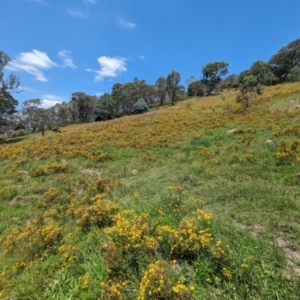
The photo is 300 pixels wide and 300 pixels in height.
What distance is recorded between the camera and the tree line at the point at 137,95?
40003mm

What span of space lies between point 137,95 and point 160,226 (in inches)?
2030

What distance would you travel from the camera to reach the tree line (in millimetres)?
40003

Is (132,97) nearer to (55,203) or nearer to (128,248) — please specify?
(55,203)

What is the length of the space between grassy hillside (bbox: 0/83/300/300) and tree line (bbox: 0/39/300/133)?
1199 inches

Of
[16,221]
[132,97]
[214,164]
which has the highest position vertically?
[132,97]

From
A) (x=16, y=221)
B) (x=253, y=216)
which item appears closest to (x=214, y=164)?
(x=253, y=216)

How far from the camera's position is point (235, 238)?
4.59m

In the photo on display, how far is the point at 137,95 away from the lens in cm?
5397

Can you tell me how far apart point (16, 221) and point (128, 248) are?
461 cm

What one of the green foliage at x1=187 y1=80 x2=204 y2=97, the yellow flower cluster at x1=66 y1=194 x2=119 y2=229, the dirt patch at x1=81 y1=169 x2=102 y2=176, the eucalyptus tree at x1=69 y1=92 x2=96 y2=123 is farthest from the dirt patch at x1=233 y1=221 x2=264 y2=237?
the eucalyptus tree at x1=69 y1=92 x2=96 y2=123

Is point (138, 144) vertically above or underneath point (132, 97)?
underneath

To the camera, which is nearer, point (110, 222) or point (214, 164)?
point (110, 222)

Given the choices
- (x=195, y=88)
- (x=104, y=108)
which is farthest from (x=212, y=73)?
(x=104, y=108)

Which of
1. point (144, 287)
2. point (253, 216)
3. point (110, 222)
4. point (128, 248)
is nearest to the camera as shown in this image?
point (144, 287)
